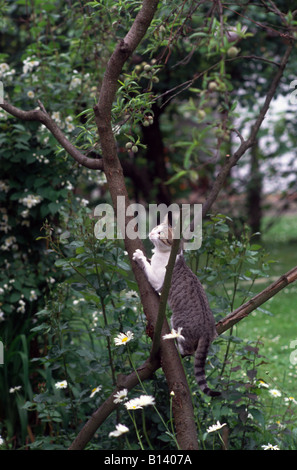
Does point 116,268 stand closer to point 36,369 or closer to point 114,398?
point 114,398

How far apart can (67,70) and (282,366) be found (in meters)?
2.40

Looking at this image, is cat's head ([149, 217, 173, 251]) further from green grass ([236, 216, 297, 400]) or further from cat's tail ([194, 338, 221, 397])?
green grass ([236, 216, 297, 400])

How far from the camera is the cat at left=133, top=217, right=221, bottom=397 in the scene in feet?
6.63

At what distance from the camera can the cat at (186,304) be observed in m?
2.02

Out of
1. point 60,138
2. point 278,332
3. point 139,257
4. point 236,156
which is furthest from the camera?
point 278,332

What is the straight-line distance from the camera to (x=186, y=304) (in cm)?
209

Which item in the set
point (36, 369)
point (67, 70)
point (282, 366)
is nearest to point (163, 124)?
point (67, 70)

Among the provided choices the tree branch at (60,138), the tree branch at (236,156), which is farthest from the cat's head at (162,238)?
the tree branch at (60,138)

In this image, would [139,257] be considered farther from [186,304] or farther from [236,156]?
[236,156]

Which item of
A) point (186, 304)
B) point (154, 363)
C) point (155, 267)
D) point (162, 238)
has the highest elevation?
point (162, 238)

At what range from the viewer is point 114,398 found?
6.72ft

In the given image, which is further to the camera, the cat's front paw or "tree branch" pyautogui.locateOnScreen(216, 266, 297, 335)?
the cat's front paw

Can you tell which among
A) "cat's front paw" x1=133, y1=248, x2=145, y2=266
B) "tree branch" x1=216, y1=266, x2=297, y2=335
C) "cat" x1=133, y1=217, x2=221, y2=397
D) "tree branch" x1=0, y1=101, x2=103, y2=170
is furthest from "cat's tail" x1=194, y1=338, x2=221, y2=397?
"tree branch" x1=0, y1=101, x2=103, y2=170

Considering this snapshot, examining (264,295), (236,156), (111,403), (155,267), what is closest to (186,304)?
(155,267)
